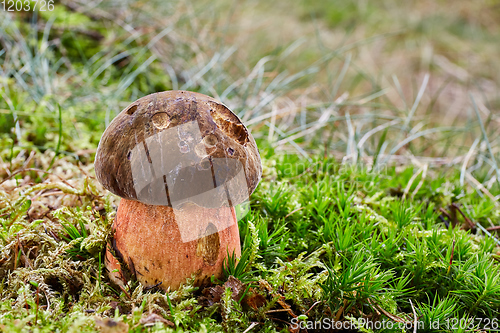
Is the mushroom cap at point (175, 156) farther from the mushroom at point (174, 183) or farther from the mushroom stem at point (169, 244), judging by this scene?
the mushroom stem at point (169, 244)

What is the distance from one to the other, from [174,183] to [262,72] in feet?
10.4

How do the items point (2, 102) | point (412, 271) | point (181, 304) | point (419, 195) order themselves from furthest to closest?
point (2, 102), point (419, 195), point (412, 271), point (181, 304)

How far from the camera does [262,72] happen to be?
4.26 m

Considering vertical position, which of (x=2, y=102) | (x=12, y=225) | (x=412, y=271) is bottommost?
(x=412, y=271)

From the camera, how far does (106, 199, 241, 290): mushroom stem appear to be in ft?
5.18

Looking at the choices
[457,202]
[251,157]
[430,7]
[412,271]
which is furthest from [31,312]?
[430,7]

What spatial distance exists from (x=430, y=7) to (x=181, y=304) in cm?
1198


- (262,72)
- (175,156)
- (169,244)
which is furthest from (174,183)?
(262,72)

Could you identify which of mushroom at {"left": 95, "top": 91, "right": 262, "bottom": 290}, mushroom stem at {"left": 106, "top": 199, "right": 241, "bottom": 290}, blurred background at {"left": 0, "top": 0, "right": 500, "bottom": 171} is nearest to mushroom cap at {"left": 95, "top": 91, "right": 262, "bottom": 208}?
mushroom at {"left": 95, "top": 91, "right": 262, "bottom": 290}

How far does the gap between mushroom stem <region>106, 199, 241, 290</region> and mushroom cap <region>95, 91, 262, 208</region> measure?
0.17 m

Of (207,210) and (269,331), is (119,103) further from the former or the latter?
(269,331)

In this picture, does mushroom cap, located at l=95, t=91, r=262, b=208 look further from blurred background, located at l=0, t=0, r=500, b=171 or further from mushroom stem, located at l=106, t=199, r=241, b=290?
blurred background, located at l=0, t=0, r=500, b=171

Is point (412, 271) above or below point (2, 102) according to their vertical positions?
below

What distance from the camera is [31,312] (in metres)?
1.45
